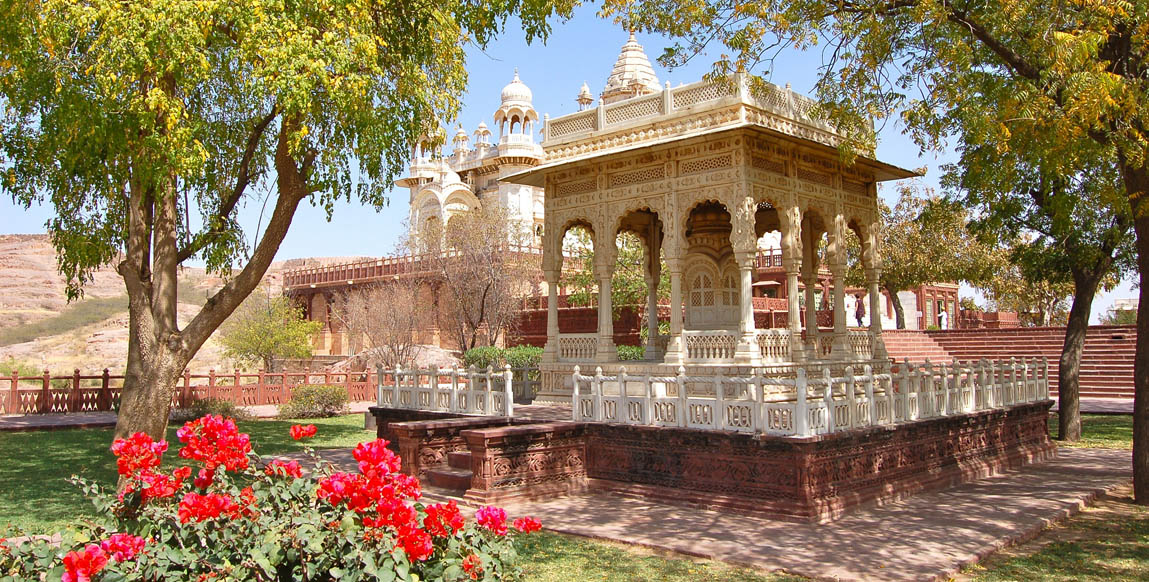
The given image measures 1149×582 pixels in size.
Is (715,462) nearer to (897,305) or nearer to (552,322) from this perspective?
(552,322)

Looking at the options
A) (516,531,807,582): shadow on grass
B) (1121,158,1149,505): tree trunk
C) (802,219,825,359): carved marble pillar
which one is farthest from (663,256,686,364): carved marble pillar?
(1121,158,1149,505): tree trunk

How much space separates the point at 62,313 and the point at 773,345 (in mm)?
76582

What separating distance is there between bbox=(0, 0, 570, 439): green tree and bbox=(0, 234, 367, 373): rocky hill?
36197mm

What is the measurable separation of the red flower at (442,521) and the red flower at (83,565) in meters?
1.53

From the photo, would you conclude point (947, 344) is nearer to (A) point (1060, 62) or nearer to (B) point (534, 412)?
(B) point (534, 412)

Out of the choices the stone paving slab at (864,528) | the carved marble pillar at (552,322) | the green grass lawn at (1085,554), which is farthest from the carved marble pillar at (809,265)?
the green grass lawn at (1085,554)

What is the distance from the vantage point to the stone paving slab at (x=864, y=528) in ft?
26.8

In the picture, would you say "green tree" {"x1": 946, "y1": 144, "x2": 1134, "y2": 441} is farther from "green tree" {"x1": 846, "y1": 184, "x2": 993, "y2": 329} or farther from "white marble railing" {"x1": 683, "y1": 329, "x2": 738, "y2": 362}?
"green tree" {"x1": 846, "y1": 184, "x2": 993, "y2": 329}

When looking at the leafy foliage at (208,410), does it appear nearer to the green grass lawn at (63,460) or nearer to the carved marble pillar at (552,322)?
the green grass lawn at (63,460)

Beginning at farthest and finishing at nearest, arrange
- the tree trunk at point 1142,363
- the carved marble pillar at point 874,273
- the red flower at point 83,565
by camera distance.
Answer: the carved marble pillar at point 874,273
the tree trunk at point 1142,363
the red flower at point 83,565

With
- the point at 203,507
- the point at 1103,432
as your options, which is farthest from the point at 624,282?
the point at 203,507

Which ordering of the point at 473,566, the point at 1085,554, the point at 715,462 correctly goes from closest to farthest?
the point at 473,566, the point at 1085,554, the point at 715,462

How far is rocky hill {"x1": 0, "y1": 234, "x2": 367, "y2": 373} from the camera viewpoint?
53469 mm

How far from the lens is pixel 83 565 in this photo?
160 inches
